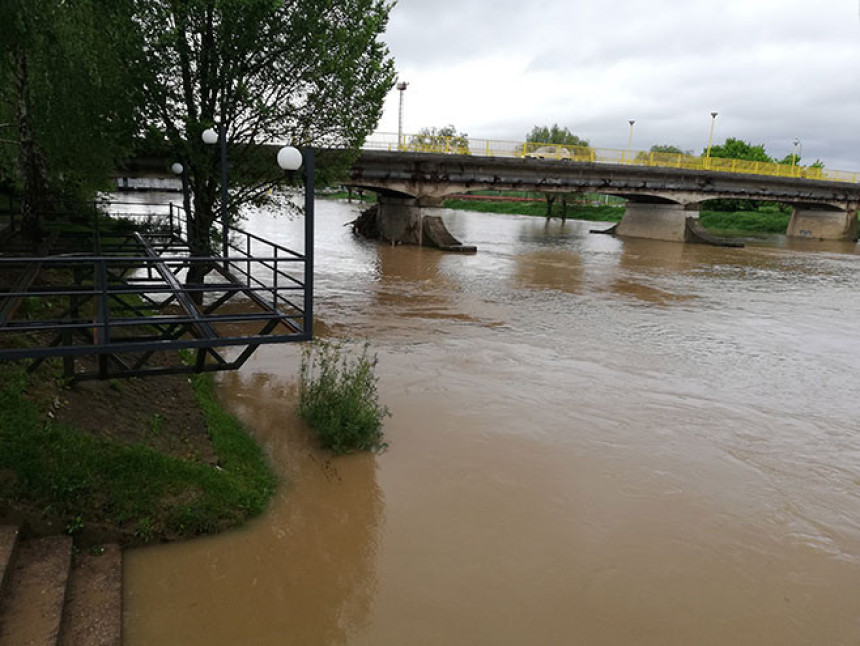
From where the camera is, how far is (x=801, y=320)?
17.1m

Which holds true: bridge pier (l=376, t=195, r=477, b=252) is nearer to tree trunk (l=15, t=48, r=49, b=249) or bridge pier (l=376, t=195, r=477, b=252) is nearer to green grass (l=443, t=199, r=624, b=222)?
tree trunk (l=15, t=48, r=49, b=249)

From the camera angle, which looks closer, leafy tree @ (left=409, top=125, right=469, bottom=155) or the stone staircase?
the stone staircase

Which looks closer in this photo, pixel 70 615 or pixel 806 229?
pixel 70 615

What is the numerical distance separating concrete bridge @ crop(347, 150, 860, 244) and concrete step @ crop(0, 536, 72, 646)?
67.3 ft

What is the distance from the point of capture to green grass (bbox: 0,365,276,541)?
4.99 meters

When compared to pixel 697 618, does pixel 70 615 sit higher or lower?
higher

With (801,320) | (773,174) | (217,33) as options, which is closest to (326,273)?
(217,33)

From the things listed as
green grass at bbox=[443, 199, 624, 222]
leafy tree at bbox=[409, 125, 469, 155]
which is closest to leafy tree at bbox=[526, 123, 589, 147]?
green grass at bbox=[443, 199, 624, 222]

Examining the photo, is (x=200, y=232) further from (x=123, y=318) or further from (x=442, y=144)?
(x=442, y=144)

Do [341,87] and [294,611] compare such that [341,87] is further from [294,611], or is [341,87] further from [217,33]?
[294,611]

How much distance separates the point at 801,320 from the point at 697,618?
49.1ft

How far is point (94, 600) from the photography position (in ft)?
14.6

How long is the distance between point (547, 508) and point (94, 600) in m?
4.25

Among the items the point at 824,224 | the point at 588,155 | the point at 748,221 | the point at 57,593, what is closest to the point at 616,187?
the point at 588,155
